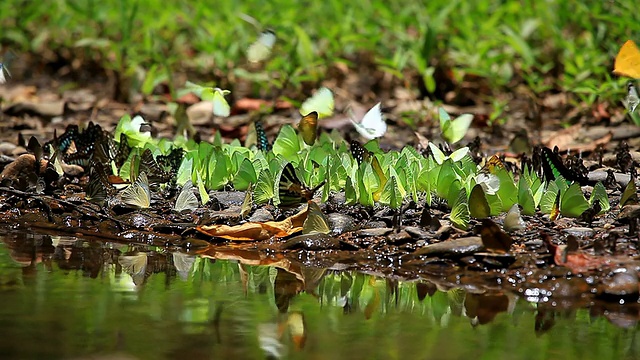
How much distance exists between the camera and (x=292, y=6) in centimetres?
599

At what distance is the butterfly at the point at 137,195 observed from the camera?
3.42 m

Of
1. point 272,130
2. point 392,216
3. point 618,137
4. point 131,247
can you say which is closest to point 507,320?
point 392,216

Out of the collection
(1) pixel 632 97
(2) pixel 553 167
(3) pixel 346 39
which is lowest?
(2) pixel 553 167

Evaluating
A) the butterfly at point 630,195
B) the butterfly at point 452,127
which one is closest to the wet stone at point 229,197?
the butterfly at point 452,127

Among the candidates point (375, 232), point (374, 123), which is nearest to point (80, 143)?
point (374, 123)

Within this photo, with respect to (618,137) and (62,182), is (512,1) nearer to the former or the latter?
(618,137)

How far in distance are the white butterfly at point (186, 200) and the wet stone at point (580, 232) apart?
1274 mm

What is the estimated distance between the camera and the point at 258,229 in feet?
10.6

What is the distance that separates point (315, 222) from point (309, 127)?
2.31ft

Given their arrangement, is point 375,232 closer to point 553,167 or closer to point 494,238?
point 494,238

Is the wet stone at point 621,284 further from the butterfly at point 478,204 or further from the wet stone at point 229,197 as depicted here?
the wet stone at point 229,197

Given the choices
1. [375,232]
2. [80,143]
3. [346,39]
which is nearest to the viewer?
[375,232]

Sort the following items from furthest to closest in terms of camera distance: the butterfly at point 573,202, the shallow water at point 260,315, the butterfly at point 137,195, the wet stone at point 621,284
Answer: the butterfly at point 137,195 → the butterfly at point 573,202 → the wet stone at point 621,284 → the shallow water at point 260,315

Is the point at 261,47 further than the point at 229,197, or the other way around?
the point at 261,47
